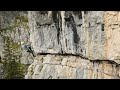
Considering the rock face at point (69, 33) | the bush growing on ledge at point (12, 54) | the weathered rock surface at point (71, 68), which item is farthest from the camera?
the bush growing on ledge at point (12, 54)

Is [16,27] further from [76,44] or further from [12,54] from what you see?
[76,44]

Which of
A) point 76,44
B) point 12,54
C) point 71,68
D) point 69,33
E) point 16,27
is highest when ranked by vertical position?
point 16,27

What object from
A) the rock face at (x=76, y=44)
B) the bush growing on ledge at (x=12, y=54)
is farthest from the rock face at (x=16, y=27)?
the rock face at (x=76, y=44)

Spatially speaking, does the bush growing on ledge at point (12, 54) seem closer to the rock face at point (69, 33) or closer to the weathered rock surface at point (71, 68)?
the weathered rock surface at point (71, 68)

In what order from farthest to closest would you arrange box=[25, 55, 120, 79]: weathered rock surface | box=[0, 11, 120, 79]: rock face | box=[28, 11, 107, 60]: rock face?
box=[25, 55, 120, 79]: weathered rock surface < box=[28, 11, 107, 60]: rock face < box=[0, 11, 120, 79]: rock face

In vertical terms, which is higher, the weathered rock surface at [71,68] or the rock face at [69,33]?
the rock face at [69,33]

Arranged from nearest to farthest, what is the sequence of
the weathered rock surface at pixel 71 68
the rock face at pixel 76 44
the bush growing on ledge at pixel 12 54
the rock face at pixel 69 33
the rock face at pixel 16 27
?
the rock face at pixel 76 44 < the rock face at pixel 69 33 < the weathered rock surface at pixel 71 68 < the bush growing on ledge at pixel 12 54 < the rock face at pixel 16 27

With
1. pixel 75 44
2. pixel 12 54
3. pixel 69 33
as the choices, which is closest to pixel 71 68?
pixel 75 44

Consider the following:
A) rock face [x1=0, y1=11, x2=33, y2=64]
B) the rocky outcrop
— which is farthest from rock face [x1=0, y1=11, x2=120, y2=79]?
rock face [x1=0, y1=11, x2=33, y2=64]

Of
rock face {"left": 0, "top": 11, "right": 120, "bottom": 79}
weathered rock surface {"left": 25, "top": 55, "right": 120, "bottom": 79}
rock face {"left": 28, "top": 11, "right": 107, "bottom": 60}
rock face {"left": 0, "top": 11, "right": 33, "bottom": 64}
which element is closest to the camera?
rock face {"left": 0, "top": 11, "right": 120, "bottom": 79}

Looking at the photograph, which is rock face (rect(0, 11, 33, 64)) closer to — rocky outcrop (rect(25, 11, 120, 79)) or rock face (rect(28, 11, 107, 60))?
rocky outcrop (rect(25, 11, 120, 79))
